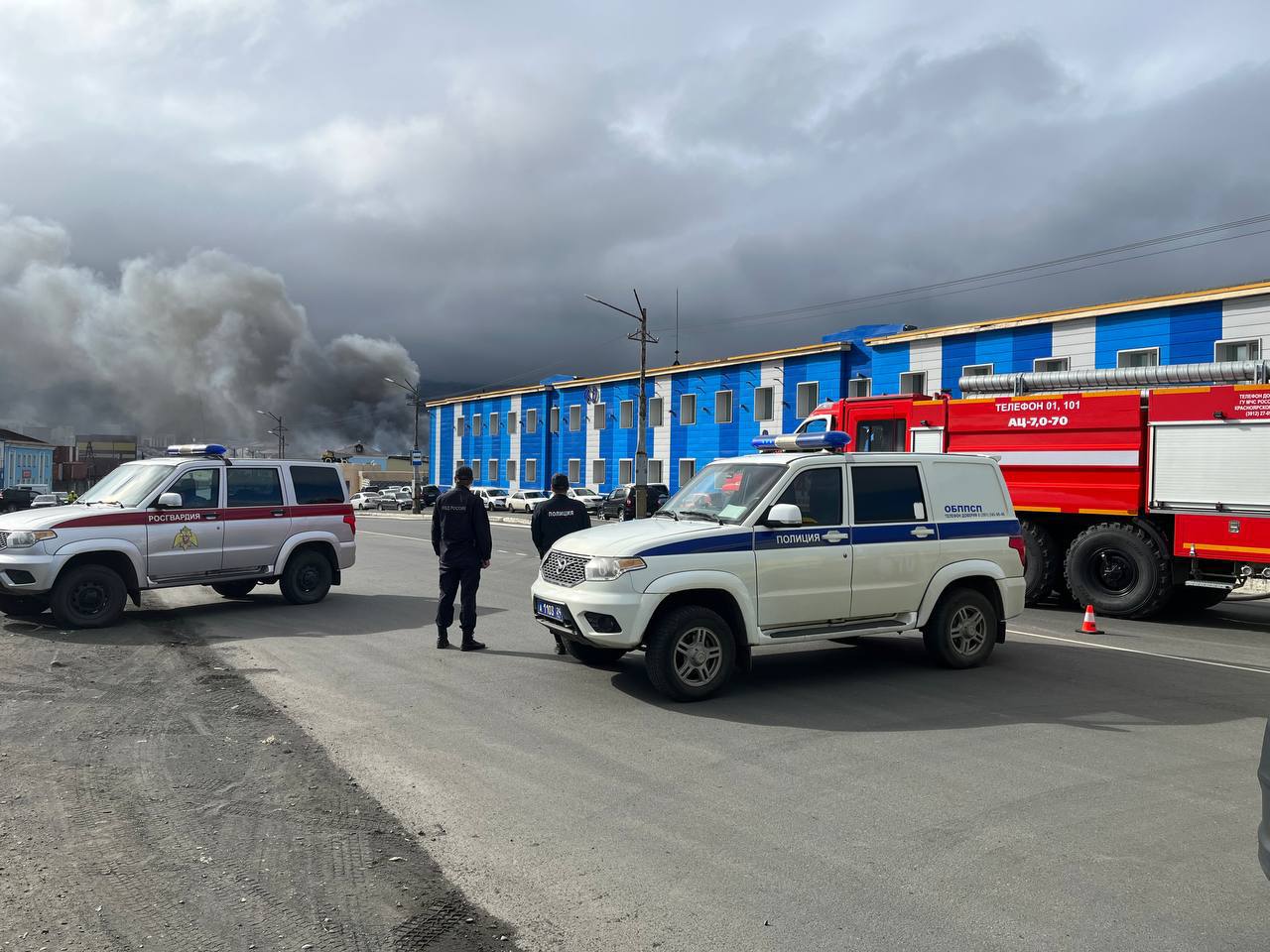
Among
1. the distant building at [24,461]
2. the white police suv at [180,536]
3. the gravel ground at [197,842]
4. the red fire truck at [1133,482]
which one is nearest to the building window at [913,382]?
the red fire truck at [1133,482]

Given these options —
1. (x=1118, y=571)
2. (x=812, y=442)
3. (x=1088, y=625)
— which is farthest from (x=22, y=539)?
(x=1118, y=571)

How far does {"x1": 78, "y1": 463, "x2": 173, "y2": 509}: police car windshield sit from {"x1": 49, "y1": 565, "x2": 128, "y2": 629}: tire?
0.84 meters

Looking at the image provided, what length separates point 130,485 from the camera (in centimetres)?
1112

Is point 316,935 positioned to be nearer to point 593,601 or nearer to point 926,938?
point 926,938

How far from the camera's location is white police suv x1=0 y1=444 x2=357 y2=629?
1002 cm

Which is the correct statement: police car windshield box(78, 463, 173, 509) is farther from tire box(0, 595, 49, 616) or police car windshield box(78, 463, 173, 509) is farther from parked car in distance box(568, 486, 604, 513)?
parked car in distance box(568, 486, 604, 513)

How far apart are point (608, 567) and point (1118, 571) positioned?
8.29m

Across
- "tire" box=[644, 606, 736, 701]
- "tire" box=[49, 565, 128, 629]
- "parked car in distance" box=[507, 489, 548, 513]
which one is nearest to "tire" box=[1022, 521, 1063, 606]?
"tire" box=[644, 606, 736, 701]

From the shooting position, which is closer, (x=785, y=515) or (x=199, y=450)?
(x=785, y=515)

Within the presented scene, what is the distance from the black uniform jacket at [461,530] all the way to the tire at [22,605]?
459cm

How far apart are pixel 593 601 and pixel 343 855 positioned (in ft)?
9.92

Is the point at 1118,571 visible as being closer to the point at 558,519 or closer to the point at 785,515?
the point at 785,515

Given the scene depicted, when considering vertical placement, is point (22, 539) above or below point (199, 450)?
below

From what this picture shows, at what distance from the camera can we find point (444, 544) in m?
9.38
